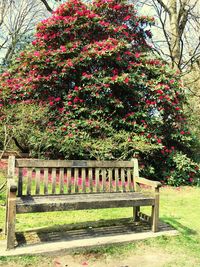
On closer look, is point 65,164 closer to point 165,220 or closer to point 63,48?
point 165,220

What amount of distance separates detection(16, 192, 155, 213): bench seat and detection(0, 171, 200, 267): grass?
0.56 meters

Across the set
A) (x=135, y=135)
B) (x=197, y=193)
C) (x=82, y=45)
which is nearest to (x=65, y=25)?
(x=82, y=45)

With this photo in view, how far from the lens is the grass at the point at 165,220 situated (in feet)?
12.8

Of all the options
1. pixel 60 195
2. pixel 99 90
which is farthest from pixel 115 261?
pixel 99 90

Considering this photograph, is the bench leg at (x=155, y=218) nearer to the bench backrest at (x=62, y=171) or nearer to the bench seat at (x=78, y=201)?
the bench seat at (x=78, y=201)

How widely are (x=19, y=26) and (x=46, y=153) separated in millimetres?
17597

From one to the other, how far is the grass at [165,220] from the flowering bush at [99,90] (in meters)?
2.33

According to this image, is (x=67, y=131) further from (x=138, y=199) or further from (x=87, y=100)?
(x=138, y=199)

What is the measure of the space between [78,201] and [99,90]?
5.52 metres

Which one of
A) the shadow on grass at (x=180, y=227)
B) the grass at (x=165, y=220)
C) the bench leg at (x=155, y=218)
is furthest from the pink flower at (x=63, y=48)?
the bench leg at (x=155, y=218)

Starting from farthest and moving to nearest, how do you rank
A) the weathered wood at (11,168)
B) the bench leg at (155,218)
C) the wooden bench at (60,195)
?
the bench leg at (155,218)
the weathered wood at (11,168)
the wooden bench at (60,195)

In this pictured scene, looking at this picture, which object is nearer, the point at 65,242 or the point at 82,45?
the point at 65,242

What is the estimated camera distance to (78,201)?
423cm

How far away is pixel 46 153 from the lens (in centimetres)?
1004
